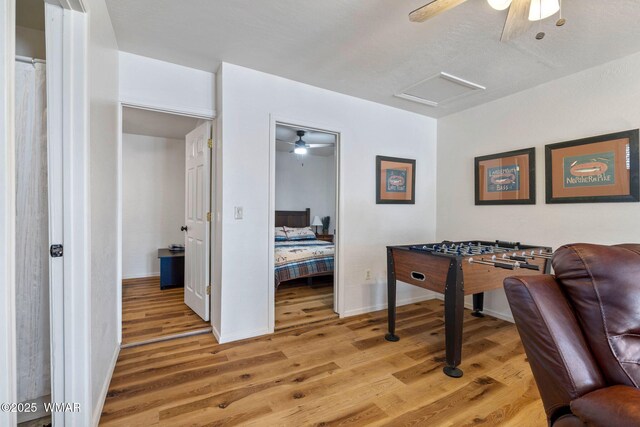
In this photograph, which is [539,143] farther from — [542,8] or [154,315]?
[154,315]

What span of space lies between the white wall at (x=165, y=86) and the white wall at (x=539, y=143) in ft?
9.63

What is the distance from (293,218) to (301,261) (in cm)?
255

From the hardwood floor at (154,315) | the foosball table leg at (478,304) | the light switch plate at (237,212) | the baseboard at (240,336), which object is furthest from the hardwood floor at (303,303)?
the foosball table leg at (478,304)

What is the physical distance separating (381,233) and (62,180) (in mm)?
2909

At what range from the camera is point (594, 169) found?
8.35 feet

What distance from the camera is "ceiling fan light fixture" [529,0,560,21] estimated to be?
4.83 ft

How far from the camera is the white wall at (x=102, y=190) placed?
154cm

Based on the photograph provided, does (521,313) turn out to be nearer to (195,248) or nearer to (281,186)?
(195,248)

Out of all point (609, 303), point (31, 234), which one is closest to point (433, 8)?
point (609, 303)

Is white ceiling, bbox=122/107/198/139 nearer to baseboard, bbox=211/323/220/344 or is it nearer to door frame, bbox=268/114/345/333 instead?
door frame, bbox=268/114/345/333

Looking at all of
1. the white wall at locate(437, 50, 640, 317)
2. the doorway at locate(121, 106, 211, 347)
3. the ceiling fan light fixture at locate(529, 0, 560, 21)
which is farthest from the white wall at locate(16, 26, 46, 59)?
the white wall at locate(437, 50, 640, 317)

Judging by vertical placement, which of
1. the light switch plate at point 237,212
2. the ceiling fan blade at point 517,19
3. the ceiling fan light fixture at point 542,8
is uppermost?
the ceiling fan light fixture at point 542,8
